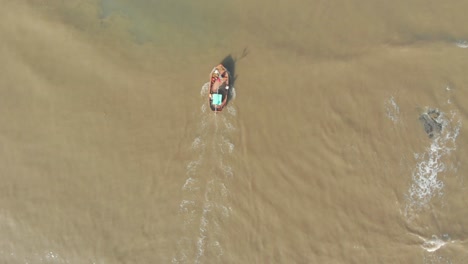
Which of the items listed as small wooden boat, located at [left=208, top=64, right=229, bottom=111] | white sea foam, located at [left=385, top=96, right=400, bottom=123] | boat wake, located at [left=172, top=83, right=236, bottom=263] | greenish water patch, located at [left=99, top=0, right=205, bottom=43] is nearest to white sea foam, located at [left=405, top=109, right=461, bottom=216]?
white sea foam, located at [left=385, top=96, right=400, bottom=123]

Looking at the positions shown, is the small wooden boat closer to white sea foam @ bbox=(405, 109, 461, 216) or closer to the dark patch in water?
the dark patch in water

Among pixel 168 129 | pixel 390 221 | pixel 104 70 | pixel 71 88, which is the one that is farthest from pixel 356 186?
pixel 71 88

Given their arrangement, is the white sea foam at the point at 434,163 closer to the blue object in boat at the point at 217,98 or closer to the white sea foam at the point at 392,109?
the white sea foam at the point at 392,109

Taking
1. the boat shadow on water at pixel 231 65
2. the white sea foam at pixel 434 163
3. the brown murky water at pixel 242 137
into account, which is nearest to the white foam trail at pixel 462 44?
the brown murky water at pixel 242 137

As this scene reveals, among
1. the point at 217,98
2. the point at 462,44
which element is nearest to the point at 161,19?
the point at 217,98

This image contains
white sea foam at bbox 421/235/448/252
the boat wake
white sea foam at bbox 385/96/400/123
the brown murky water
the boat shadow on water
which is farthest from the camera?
the boat shadow on water

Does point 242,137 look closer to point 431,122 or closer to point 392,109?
point 392,109
